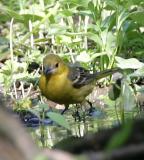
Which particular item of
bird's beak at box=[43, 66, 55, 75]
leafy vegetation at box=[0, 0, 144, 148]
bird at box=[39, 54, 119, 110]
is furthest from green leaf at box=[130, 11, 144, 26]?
bird's beak at box=[43, 66, 55, 75]

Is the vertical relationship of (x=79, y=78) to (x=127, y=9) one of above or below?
below

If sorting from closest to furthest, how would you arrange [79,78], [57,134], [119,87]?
[119,87], [57,134], [79,78]

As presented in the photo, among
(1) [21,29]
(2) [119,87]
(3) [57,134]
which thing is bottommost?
(1) [21,29]

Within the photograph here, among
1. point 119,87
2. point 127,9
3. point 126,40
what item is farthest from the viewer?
point 126,40

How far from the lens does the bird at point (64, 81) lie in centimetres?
626

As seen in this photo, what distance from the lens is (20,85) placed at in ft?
24.3

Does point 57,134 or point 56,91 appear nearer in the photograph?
point 57,134

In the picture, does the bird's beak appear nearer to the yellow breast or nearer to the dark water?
the yellow breast

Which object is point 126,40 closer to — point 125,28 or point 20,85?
point 125,28

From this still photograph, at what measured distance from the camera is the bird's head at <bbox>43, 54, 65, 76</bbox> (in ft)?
20.6

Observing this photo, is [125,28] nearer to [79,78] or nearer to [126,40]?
[126,40]

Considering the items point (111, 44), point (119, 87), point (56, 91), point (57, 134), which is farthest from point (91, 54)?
point (119, 87)

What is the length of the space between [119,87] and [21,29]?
5913 millimetres

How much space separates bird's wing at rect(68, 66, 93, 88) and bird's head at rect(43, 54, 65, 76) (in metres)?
0.14
